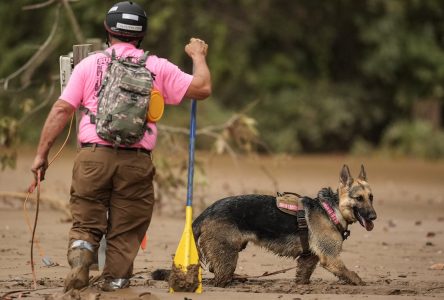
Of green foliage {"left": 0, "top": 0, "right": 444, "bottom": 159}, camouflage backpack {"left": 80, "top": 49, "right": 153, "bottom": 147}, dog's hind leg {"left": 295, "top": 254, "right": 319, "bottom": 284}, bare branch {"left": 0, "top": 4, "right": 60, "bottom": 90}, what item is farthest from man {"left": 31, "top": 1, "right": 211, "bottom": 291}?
green foliage {"left": 0, "top": 0, "right": 444, "bottom": 159}

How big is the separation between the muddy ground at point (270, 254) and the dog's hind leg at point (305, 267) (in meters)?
0.10

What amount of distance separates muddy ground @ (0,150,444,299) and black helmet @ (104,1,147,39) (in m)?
1.94

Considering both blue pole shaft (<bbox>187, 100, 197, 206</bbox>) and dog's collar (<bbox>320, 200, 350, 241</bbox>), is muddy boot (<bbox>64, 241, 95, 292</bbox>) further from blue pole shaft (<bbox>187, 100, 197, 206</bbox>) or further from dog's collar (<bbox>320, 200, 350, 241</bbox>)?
dog's collar (<bbox>320, 200, 350, 241</bbox>)

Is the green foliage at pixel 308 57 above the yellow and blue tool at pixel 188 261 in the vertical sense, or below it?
above

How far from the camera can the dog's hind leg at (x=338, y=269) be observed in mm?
8500

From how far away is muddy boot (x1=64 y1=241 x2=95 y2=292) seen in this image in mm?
7293

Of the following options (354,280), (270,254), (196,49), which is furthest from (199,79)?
(270,254)

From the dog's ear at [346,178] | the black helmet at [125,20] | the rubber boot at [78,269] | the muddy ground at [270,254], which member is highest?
the black helmet at [125,20]

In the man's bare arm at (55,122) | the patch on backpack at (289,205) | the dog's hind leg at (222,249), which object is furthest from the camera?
the patch on backpack at (289,205)

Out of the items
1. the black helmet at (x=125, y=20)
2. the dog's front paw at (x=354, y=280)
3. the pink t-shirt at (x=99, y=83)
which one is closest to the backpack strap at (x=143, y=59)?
the pink t-shirt at (x=99, y=83)

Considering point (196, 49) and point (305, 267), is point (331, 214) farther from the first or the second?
point (196, 49)

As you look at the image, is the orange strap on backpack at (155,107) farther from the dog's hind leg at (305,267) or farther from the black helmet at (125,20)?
the dog's hind leg at (305,267)

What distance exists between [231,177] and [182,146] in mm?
5822

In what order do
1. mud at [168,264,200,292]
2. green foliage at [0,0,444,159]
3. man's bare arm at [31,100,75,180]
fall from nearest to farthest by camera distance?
man's bare arm at [31,100,75,180] < mud at [168,264,200,292] < green foliage at [0,0,444,159]
